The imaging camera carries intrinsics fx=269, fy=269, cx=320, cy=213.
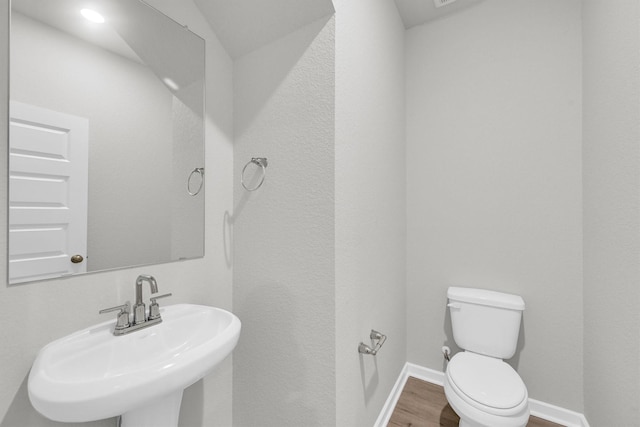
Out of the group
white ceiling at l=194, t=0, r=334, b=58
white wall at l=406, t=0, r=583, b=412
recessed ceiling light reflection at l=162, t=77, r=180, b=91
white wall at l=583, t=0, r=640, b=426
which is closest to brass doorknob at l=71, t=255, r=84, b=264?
recessed ceiling light reflection at l=162, t=77, r=180, b=91

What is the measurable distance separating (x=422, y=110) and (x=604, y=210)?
1174 millimetres

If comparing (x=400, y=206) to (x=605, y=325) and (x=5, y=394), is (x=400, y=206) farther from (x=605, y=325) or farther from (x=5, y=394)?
(x=5, y=394)

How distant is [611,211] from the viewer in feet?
4.00

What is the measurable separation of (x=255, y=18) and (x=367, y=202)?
0.99 metres

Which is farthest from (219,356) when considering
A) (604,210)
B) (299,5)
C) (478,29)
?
(478,29)

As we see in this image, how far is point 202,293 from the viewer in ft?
4.14

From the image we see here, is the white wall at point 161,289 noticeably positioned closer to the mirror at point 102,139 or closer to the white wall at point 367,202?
the mirror at point 102,139

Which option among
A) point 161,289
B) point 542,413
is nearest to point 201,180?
point 161,289

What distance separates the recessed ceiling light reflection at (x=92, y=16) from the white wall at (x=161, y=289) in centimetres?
21

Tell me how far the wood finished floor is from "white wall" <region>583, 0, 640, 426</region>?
2.00 feet

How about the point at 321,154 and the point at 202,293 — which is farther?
the point at 202,293

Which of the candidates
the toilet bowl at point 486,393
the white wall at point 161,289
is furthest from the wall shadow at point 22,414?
the toilet bowl at point 486,393

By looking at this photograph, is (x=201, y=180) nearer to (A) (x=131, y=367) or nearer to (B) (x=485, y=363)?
(A) (x=131, y=367)

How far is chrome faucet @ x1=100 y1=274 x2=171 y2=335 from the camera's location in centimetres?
91
